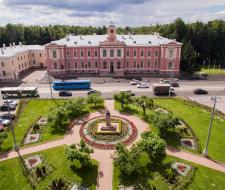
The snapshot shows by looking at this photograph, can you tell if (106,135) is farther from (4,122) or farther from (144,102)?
(4,122)

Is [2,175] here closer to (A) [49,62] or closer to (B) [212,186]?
(B) [212,186]

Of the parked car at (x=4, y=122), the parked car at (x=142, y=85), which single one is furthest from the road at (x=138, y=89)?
the parked car at (x=4, y=122)


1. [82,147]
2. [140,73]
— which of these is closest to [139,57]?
[140,73]

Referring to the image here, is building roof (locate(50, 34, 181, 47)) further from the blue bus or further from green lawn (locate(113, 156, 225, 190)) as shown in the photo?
green lawn (locate(113, 156, 225, 190))

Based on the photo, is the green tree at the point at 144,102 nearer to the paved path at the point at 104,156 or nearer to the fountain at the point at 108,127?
the paved path at the point at 104,156

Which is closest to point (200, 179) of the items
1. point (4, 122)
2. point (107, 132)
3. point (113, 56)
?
point (107, 132)

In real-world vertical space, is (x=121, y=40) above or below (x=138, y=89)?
above
